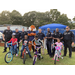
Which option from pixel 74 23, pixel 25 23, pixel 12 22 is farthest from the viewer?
pixel 25 23

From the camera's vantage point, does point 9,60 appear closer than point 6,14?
Yes

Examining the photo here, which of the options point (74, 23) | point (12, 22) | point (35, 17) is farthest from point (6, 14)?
point (74, 23)

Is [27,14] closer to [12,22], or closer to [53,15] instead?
[12,22]

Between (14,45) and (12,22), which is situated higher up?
(12,22)

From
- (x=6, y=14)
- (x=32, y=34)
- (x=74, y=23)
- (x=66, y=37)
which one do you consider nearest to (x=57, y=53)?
(x=66, y=37)

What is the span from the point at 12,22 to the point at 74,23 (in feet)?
113

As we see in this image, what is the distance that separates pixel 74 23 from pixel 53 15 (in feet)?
52.8

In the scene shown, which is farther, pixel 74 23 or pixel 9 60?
pixel 74 23

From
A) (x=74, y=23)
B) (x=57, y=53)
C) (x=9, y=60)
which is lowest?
(x=9, y=60)

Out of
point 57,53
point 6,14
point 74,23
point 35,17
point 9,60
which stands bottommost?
point 9,60

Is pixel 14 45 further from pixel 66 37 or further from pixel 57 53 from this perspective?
pixel 66 37

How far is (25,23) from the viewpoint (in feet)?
160

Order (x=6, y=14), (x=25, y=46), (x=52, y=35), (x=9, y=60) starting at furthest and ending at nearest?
(x=6, y=14)
(x=52, y=35)
(x=25, y=46)
(x=9, y=60)

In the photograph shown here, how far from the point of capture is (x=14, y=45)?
5445 millimetres
